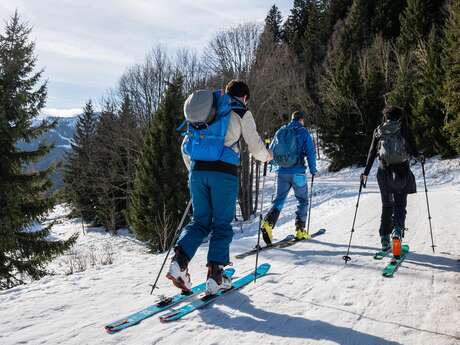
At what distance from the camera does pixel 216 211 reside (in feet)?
12.9

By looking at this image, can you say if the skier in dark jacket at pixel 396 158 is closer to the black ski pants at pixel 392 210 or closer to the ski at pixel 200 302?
the black ski pants at pixel 392 210

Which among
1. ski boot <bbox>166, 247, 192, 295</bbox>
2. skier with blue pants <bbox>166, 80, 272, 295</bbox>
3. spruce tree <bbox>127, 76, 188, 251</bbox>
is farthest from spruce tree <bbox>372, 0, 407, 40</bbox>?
ski boot <bbox>166, 247, 192, 295</bbox>

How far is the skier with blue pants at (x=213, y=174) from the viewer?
151 inches

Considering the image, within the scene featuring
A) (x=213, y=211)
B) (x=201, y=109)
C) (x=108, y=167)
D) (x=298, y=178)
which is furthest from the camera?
(x=108, y=167)

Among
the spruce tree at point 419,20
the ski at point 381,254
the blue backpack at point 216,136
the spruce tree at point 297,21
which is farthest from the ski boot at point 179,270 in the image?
the spruce tree at point 297,21

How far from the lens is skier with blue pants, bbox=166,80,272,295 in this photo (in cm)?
383

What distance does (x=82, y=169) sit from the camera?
33.6 m

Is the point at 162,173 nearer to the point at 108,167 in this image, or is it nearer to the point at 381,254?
the point at 381,254

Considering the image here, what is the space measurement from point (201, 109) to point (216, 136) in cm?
32

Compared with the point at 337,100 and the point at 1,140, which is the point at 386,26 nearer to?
the point at 337,100

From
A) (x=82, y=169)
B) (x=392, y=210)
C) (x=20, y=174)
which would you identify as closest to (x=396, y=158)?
(x=392, y=210)

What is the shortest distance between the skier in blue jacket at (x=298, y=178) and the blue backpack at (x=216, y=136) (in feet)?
10.8

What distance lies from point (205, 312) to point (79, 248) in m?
24.7

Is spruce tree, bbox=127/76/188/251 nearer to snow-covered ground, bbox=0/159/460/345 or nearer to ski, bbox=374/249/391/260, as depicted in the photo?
snow-covered ground, bbox=0/159/460/345
